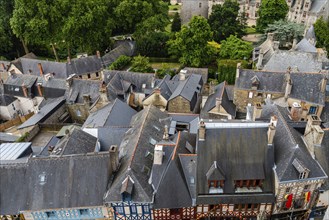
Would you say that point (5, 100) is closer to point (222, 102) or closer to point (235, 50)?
point (222, 102)

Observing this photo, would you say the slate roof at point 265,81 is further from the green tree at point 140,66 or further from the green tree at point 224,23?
the green tree at point 224,23

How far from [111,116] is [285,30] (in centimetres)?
4237

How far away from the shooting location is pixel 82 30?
2318 inches

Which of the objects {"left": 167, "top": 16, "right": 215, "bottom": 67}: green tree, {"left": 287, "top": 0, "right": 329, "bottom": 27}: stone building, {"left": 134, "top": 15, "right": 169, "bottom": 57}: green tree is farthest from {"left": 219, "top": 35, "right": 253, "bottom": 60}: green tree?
{"left": 287, "top": 0, "right": 329, "bottom": 27}: stone building

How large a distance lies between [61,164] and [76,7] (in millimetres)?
38501

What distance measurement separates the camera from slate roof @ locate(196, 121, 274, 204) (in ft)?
86.1

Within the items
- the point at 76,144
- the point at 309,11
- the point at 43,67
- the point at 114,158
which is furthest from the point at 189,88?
the point at 309,11

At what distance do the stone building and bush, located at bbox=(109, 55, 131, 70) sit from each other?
4114cm

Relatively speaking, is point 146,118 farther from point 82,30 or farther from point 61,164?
point 82,30

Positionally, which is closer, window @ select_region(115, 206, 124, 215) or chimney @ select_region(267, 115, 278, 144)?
chimney @ select_region(267, 115, 278, 144)

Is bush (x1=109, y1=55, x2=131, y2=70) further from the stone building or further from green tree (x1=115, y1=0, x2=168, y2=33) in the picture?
the stone building

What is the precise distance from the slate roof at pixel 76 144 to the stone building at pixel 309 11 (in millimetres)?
57450

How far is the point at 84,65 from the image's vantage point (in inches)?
2224

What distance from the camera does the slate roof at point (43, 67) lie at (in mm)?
55500
